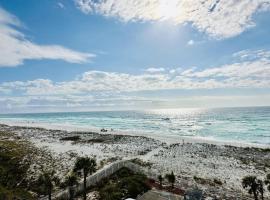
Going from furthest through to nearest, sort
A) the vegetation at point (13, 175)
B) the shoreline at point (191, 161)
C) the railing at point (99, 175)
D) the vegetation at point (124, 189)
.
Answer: the shoreline at point (191, 161) → the vegetation at point (13, 175) → the railing at point (99, 175) → the vegetation at point (124, 189)

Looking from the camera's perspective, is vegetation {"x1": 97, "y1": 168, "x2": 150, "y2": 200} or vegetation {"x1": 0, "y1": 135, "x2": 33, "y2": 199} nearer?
vegetation {"x1": 97, "y1": 168, "x2": 150, "y2": 200}

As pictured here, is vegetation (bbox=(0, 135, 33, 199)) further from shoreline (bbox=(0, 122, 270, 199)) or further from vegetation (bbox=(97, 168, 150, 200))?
vegetation (bbox=(97, 168, 150, 200))

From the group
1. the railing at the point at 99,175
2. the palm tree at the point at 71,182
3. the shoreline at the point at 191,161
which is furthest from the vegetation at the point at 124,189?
the shoreline at the point at 191,161

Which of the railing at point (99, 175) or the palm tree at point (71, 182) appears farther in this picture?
the railing at point (99, 175)

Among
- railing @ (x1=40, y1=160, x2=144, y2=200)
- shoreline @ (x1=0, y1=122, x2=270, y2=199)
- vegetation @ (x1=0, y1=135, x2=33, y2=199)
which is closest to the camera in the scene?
railing @ (x1=40, y1=160, x2=144, y2=200)

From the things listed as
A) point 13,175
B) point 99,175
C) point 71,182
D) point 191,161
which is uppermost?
point 71,182

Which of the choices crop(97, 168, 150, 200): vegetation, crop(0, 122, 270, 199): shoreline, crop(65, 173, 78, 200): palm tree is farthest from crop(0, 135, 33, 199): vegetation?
crop(97, 168, 150, 200): vegetation

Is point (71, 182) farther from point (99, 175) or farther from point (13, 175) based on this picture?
point (13, 175)

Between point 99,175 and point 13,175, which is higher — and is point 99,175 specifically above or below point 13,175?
above

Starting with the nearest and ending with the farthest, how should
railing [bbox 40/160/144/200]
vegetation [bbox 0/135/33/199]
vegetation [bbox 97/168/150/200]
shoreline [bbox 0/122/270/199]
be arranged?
vegetation [bbox 97/168/150/200] → railing [bbox 40/160/144/200] → vegetation [bbox 0/135/33/199] → shoreline [bbox 0/122/270/199]

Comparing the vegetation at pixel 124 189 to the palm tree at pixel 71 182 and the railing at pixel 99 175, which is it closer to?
the railing at pixel 99 175

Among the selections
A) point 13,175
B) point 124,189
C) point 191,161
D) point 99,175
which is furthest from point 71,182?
point 191,161
